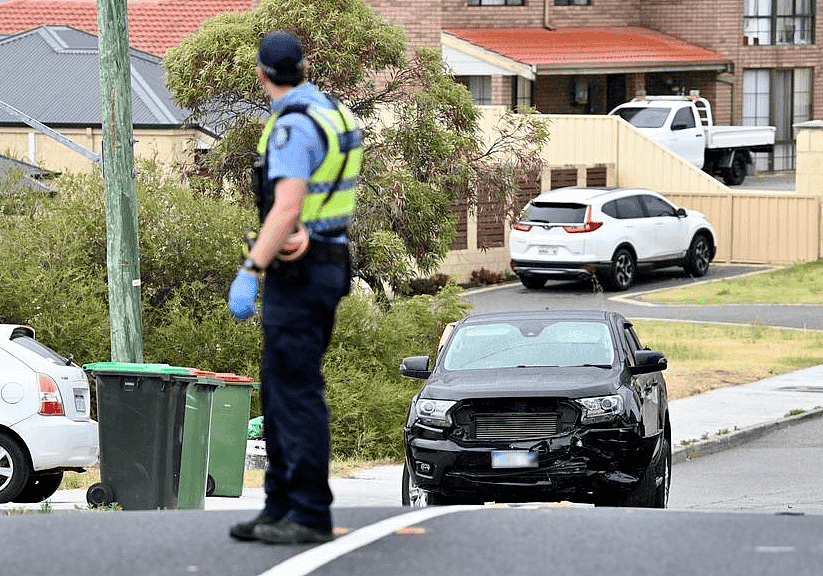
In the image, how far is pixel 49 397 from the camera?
12625mm

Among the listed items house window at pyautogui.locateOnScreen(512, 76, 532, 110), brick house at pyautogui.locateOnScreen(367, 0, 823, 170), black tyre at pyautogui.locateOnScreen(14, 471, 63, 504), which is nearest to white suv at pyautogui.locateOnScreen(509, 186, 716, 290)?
brick house at pyautogui.locateOnScreen(367, 0, 823, 170)

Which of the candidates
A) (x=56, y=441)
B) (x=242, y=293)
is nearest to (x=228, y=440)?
(x=56, y=441)

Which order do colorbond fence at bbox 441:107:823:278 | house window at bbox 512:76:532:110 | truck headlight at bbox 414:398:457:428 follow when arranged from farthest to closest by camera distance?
house window at bbox 512:76:532:110 < colorbond fence at bbox 441:107:823:278 < truck headlight at bbox 414:398:457:428

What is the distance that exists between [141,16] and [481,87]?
8.90 meters

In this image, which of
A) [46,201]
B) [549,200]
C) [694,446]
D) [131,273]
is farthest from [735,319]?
[131,273]

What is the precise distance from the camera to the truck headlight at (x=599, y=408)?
10820mm

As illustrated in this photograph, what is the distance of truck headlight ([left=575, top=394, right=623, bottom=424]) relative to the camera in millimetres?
10820

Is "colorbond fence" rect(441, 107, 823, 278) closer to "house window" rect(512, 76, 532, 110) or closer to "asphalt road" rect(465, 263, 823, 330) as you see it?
"asphalt road" rect(465, 263, 823, 330)

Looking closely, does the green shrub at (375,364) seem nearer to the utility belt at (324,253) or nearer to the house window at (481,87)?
the utility belt at (324,253)

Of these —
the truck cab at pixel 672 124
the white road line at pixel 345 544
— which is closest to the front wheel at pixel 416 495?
the white road line at pixel 345 544

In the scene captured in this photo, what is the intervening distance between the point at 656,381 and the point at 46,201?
880 cm

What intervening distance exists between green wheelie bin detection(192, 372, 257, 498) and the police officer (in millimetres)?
6097

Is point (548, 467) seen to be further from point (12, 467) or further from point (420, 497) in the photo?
point (12, 467)

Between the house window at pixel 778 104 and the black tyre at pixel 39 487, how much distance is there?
37.7m
